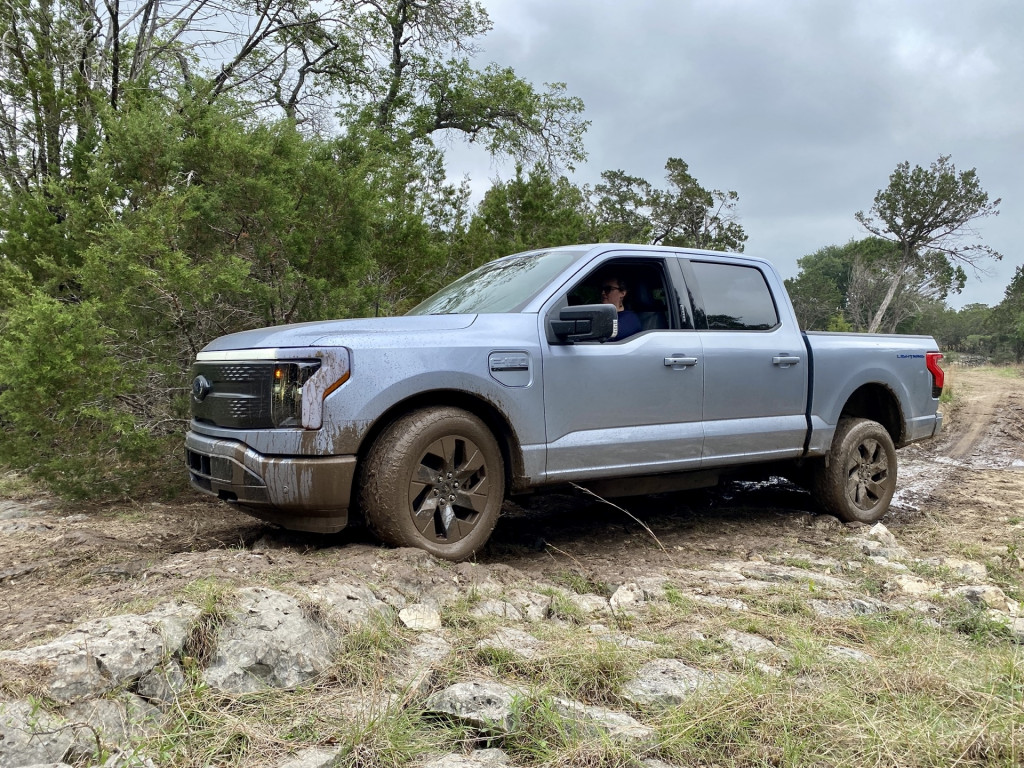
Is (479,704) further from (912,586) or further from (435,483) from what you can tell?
(912,586)

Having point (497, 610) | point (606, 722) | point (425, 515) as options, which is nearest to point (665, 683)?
point (606, 722)

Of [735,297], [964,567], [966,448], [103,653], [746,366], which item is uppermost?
[735,297]

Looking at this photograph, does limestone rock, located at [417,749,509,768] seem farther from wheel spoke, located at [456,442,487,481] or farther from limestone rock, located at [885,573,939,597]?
limestone rock, located at [885,573,939,597]

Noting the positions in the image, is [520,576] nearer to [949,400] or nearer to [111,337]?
[111,337]

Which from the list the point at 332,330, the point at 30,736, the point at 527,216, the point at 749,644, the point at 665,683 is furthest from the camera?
the point at 527,216


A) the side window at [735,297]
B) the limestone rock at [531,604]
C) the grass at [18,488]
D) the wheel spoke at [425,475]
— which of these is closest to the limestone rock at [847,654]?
the limestone rock at [531,604]

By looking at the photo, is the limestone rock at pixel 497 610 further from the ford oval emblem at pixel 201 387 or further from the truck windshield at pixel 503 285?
the ford oval emblem at pixel 201 387

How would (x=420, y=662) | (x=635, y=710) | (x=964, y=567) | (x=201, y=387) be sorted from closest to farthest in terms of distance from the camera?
(x=635, y=710), (x=420, y=662), (x=201, y=387), (x=964, y=567)

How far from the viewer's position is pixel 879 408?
6.66 meters

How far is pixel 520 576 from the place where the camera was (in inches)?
161

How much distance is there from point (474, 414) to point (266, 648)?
1.84 m

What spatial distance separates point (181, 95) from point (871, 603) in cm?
649

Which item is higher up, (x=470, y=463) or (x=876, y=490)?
(x=470, y=463)

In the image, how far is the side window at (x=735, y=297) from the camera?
5.50 m
